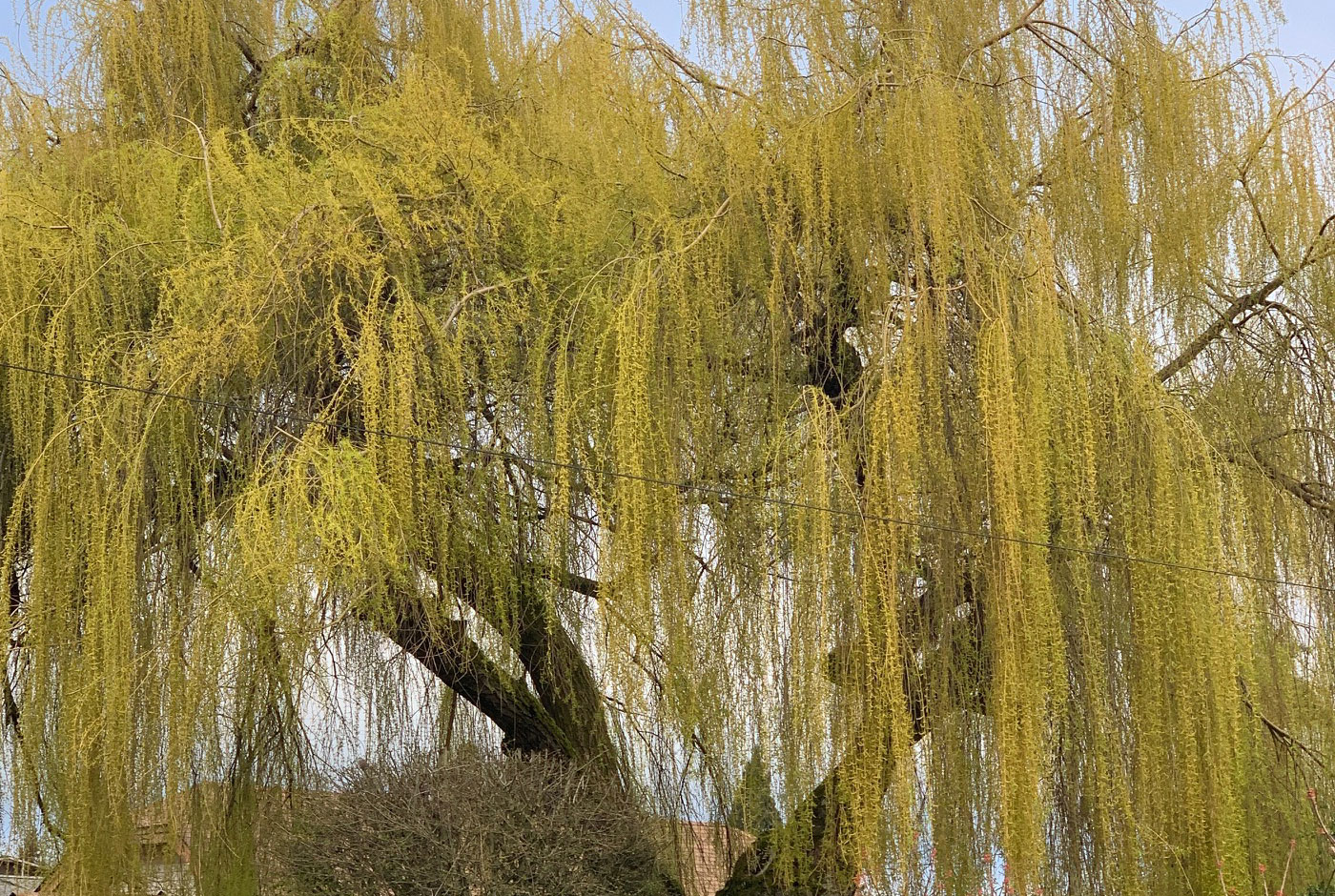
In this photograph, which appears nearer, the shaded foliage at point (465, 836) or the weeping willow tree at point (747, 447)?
the weeping willow tree at point (747, 447)

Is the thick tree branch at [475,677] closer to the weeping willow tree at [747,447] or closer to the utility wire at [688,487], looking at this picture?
the weeping willow tree at [747,447]

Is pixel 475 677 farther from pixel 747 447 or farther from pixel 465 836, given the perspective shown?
pixel 747 447

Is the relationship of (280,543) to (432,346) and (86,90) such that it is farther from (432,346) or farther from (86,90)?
(86,90)

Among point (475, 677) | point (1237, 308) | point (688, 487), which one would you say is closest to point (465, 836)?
point (475, 677)

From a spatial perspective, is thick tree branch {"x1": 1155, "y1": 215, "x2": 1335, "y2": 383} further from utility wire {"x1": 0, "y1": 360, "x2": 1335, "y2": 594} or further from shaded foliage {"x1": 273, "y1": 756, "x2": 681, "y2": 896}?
shaded foliage {"x1": 273, "y1": 756, "x2": 681, "y2": 896}

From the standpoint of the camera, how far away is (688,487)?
581 cm

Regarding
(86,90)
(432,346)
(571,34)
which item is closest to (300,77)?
(86,90)

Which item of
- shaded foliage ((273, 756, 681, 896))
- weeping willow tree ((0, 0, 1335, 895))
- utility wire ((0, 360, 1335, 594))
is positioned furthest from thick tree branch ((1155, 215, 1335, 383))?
shaded foliage ((273, 756, 681, 896))

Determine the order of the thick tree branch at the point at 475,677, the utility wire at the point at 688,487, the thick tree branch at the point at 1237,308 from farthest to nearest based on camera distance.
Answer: the thick tree branch at the point at 475,677, the thick tree branch at the point at 1237,308, the utility wire at the point at 688,487

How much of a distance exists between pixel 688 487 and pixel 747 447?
344 millimetres

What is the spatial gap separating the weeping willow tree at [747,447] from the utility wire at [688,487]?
1.0 inches

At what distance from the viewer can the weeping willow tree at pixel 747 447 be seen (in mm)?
5422

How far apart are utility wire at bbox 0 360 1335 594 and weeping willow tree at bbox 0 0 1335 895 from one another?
2 cm

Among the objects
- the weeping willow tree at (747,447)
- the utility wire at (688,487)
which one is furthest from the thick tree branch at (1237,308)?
the utility wire at (688,487)
